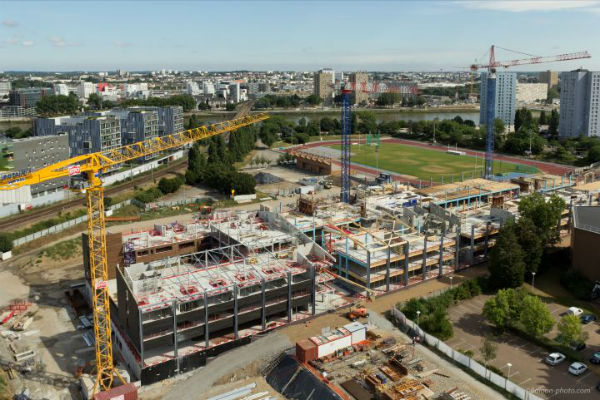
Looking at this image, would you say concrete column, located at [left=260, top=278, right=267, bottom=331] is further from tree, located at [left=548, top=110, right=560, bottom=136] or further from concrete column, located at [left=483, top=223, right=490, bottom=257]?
tree, located at [left=548, top=110, right=560, bottom=136]

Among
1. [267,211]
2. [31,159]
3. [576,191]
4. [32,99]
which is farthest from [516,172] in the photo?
[32,99]

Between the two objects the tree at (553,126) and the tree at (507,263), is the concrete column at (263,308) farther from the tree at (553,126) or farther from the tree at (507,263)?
the tree at (553,126)

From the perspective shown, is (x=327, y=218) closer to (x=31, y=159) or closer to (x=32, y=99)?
(x=31, y=159)

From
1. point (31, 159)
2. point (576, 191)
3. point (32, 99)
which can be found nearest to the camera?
point (576, 191)

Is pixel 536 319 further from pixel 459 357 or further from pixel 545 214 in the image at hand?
pixel 545 214

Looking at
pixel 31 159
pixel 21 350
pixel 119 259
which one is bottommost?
pixel 21 350

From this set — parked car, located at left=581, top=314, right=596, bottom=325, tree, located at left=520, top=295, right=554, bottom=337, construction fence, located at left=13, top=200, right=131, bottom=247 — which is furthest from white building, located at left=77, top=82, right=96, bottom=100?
parked car, located at left=581, top=314, right=596, bottom=325
